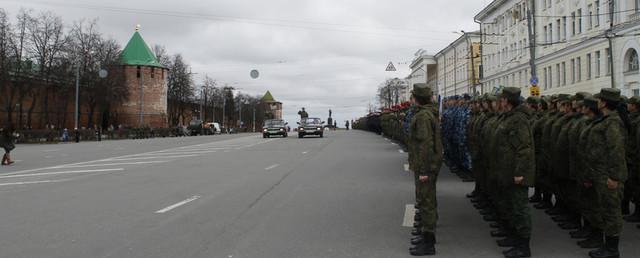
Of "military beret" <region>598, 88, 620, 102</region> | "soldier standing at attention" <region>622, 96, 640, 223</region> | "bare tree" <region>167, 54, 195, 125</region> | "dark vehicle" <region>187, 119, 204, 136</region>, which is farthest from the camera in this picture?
"bare tree" <region>167, 54, 195, 125</region>

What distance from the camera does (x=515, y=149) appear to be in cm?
669

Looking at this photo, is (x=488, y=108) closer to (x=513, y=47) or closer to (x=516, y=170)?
(x=516, y=170)

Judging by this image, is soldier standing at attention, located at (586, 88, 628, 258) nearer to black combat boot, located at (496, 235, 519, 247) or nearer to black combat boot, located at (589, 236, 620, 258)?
black combat boot, located at (589, 236, 620, 258)

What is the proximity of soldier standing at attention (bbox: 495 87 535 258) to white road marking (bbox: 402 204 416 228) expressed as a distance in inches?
66.2

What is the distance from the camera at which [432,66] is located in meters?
117

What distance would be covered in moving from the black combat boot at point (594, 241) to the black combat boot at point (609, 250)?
0.45m

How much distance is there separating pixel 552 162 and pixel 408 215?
7.41 ft

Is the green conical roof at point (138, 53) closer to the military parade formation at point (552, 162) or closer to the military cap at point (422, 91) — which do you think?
the military parade formation at point (552, 162)

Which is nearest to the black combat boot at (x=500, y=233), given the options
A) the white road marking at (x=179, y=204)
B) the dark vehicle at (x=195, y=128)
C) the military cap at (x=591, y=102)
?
the military cap at (x=591, y=102)

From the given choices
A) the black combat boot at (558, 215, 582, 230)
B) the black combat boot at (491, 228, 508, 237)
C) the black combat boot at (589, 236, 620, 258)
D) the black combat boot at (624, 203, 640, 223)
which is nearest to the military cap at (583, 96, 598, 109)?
the black combat boot at (589, 236, 620, 258)

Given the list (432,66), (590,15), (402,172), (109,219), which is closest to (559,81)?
(590,15)

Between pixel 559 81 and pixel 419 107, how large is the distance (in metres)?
48.7

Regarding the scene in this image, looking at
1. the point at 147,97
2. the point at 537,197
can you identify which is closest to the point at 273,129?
the point at 537,197

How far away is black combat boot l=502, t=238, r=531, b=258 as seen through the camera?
6.34m
